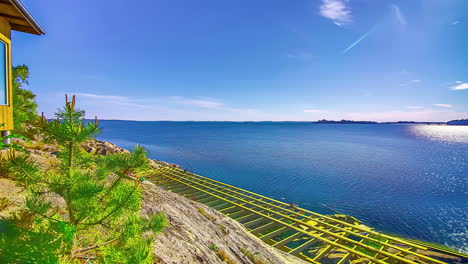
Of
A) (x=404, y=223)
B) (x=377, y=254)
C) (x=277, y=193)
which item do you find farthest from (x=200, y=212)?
(x=404, y=223)

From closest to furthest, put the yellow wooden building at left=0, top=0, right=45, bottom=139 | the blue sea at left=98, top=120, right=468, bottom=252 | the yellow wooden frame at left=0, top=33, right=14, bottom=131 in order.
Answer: the yellow wooden building at left=0, top=0, right=45, bottom=139 < the yellow wooden frame at left=0, top=33, right=14, bottom=131 < the blue sea at left=98, top=120, right=468, bottom=252

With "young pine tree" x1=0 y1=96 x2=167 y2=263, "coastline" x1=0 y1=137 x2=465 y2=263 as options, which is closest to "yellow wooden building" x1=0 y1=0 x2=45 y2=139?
"coastline" x1=0 y1=137 x2=465 y2=263

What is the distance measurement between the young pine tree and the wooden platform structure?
10.8 metres

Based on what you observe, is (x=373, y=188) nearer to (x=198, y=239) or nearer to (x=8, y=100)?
(x=198, y=239)

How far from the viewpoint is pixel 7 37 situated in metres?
8.28

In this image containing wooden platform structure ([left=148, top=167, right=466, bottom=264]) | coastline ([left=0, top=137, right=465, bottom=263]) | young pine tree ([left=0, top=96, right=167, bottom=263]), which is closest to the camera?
young pine tree ([left=0, top=96, right=167, bottom=263])

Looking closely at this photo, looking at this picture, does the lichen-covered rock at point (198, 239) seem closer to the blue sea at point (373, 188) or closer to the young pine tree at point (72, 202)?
the young pine tree at point (72, 202)

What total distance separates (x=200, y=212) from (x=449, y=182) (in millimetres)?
43066

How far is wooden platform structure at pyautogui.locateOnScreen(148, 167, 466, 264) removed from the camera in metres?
11.5

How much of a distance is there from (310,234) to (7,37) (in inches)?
719

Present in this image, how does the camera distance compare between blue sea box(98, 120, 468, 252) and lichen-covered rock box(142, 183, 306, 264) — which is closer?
lichen-covered rock box(142, 183, 306, 264)

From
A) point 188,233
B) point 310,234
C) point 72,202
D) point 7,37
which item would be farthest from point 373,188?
point 7,37

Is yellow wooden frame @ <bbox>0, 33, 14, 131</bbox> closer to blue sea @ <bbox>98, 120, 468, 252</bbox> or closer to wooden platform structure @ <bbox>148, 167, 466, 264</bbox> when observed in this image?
blue sea @ <bbox>98, 120, 468, 252</bbox>

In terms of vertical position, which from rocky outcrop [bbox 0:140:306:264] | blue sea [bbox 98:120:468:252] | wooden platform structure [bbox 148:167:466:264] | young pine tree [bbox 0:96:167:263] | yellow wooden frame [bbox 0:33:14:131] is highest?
yellow wooden frame [bbox 0:33:14:131]
